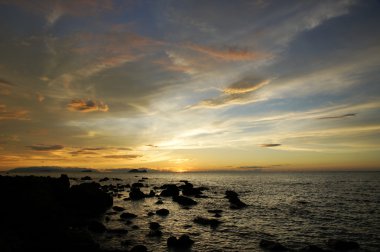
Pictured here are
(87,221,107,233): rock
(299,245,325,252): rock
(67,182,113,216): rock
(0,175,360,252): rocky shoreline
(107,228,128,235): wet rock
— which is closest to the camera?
(0,175,360,252): rocky shoreline

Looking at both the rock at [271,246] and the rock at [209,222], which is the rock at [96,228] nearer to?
the rock at [209,222]

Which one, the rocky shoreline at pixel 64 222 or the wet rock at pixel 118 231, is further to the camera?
the wet rock at pixel 118 231

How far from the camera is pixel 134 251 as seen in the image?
2189 centimetres

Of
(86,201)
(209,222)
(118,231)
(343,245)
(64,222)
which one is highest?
(86,201)

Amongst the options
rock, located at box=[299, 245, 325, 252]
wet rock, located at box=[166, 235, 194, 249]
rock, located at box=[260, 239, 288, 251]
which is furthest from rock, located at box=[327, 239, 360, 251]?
wet rock, located at box=[166, 235, 194, 249]

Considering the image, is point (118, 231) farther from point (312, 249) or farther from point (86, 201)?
point (312, 249)

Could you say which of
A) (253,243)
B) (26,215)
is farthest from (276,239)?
(26,215)

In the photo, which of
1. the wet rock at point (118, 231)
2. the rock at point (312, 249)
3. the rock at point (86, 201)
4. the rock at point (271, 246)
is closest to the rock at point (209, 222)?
the rock at point (271, 246)

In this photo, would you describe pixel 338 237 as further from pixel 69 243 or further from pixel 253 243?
pixel 69 243

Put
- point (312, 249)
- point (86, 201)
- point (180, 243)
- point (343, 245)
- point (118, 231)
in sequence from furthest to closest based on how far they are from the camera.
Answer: point (86, 201) < point (118, 231) < point (180, 243) < point (343, 245) < point (312, 249)

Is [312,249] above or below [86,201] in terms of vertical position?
below

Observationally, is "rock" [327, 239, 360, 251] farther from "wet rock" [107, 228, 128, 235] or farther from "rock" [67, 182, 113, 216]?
"rock" [67, 182, 113, 216]

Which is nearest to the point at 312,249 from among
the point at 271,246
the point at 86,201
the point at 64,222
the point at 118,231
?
the point at 271,246

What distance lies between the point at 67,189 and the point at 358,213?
165ft
